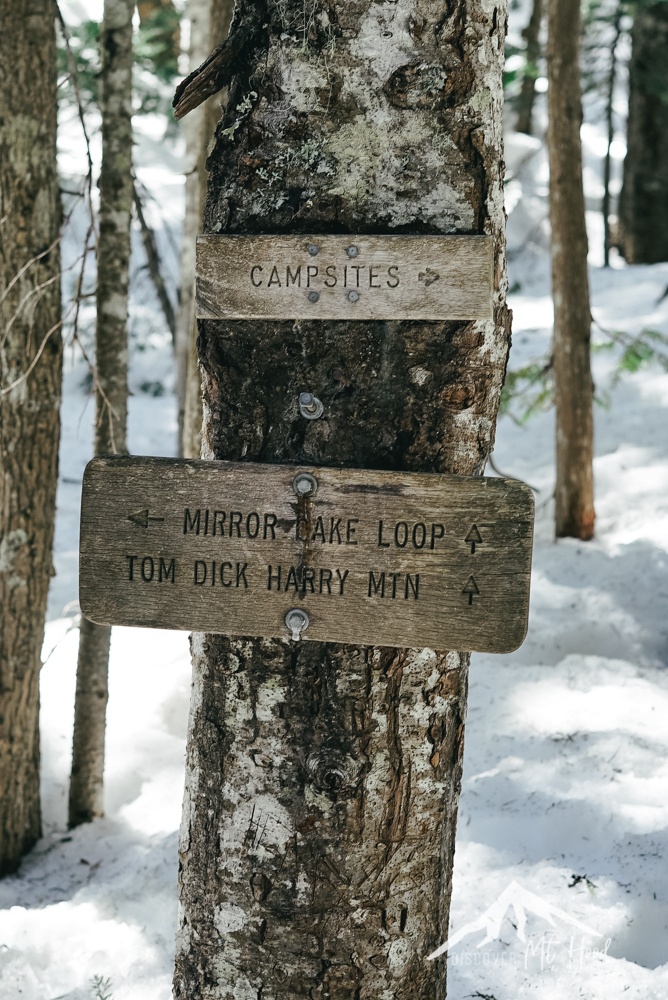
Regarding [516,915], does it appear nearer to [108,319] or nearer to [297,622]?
[297,622]

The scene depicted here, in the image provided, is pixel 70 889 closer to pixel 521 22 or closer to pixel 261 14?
pixel 261 14

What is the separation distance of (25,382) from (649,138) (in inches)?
443

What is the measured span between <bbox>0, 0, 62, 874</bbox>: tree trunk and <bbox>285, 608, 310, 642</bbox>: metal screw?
8.19ft

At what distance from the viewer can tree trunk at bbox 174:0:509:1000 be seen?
5.89ft

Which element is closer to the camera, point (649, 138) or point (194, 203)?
point (194, 203)

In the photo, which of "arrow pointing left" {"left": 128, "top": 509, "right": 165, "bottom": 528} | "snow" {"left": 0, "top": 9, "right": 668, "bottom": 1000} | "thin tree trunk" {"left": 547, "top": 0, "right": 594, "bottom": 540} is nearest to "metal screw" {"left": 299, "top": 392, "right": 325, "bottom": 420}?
"arrow pointing left" {"left": 128, "top": 509, "right": 165, "bottom": 528}

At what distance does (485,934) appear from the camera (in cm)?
300

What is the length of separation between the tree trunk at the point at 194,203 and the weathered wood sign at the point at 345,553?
6.66 ft

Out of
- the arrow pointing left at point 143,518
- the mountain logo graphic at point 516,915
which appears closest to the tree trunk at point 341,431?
the arrow pointing left at point 143,518

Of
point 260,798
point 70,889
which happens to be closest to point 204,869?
point 260,798

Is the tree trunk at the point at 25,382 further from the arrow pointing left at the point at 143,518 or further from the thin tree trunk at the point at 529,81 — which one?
the thin tree trunk at the point at 529,81

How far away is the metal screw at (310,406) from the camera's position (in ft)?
5.98

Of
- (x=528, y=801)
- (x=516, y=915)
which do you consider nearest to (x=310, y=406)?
(x=516, y=915)

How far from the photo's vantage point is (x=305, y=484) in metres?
1.75
